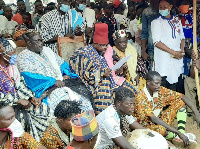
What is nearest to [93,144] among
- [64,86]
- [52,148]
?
[52,148]

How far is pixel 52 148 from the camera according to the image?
2.96m

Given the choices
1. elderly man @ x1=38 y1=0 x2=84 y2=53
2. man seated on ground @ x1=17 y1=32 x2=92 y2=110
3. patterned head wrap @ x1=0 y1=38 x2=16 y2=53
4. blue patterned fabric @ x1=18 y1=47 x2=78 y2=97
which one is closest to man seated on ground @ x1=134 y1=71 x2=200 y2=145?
man seated on ground @ x1=17 y1=32 x2=92 y2=110

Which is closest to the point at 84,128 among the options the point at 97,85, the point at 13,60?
the point at 13,60

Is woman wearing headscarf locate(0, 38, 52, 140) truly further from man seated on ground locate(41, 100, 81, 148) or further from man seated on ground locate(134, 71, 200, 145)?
man seated on ground locate(134, 71, 200, 145)

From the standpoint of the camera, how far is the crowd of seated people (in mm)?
2965

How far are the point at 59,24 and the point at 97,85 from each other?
1455 mm

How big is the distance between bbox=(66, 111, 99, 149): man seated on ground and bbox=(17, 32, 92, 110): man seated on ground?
4.82 ft

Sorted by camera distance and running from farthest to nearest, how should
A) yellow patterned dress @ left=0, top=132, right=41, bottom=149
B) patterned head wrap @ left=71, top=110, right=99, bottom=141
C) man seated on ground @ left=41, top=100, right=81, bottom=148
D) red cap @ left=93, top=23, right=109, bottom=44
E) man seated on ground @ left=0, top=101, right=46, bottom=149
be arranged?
red cap @ left=93, top=23, right=109, bottom=44 < man seated on ground @ left=41, top=100, right=81, bottom=148 < yellow patterned dress @ left=0, top=132, right=41, bottom=149 < man seated on ground @ left=0, top=101, right=46, bottom=149 < patterned head wrap @ left=71, top=110, right=99, bottom=141

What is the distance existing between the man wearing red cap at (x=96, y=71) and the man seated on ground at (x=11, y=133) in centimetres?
177

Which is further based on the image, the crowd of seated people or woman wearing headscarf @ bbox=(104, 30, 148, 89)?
woman wearing headscarf @ bbox=(104, 30, 148, 89)

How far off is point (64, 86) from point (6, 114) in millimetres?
1486

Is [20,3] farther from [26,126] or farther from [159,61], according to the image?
[26,126]

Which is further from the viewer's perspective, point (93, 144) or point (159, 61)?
point (159, 61)

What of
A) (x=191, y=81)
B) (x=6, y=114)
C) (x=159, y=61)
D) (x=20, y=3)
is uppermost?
(x=20, y=3)
